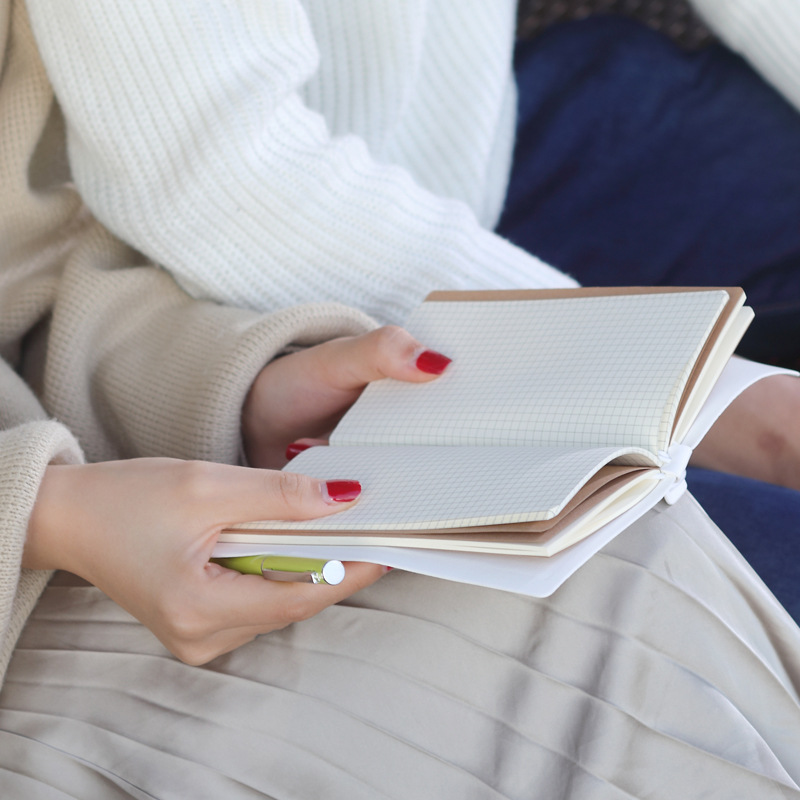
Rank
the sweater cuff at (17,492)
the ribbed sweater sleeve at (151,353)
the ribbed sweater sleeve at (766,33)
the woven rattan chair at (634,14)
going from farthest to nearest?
the woven rattan chair at (634,14) → the ribbed sweater sleeve at (766,33) → the ribbed sweater sleeve at (151,353) → the sweater cuff at (17,492)

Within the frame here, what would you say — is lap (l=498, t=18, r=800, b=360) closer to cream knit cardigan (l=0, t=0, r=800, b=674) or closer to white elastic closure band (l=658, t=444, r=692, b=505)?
cream knit cardigan (l=0, t=0, r=800, b=674)

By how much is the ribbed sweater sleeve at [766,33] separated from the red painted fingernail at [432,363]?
0.61m

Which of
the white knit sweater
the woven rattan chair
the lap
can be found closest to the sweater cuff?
the white knit sweater

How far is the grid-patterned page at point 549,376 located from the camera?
0.51 m

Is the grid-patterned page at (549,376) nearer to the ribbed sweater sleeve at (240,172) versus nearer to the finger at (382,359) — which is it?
the finger at (382,359)

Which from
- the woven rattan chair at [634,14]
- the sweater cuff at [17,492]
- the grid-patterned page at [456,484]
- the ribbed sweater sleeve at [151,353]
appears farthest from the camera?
the woven rattan chair at [634,14]

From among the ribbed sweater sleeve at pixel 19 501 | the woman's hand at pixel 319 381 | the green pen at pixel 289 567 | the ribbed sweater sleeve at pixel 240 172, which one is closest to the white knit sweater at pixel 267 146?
the ribbed sweater sleeve at pixel 240 172

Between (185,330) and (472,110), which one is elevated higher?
(472,110)

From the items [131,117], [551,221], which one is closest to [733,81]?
[551,221]

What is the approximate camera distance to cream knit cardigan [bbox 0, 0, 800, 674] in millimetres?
738

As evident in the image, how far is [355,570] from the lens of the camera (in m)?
0.49

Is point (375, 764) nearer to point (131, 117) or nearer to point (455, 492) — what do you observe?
point (455, 492)

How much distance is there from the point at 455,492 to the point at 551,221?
0.65 meters

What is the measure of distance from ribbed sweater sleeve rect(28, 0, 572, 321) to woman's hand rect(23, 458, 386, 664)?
305mm
